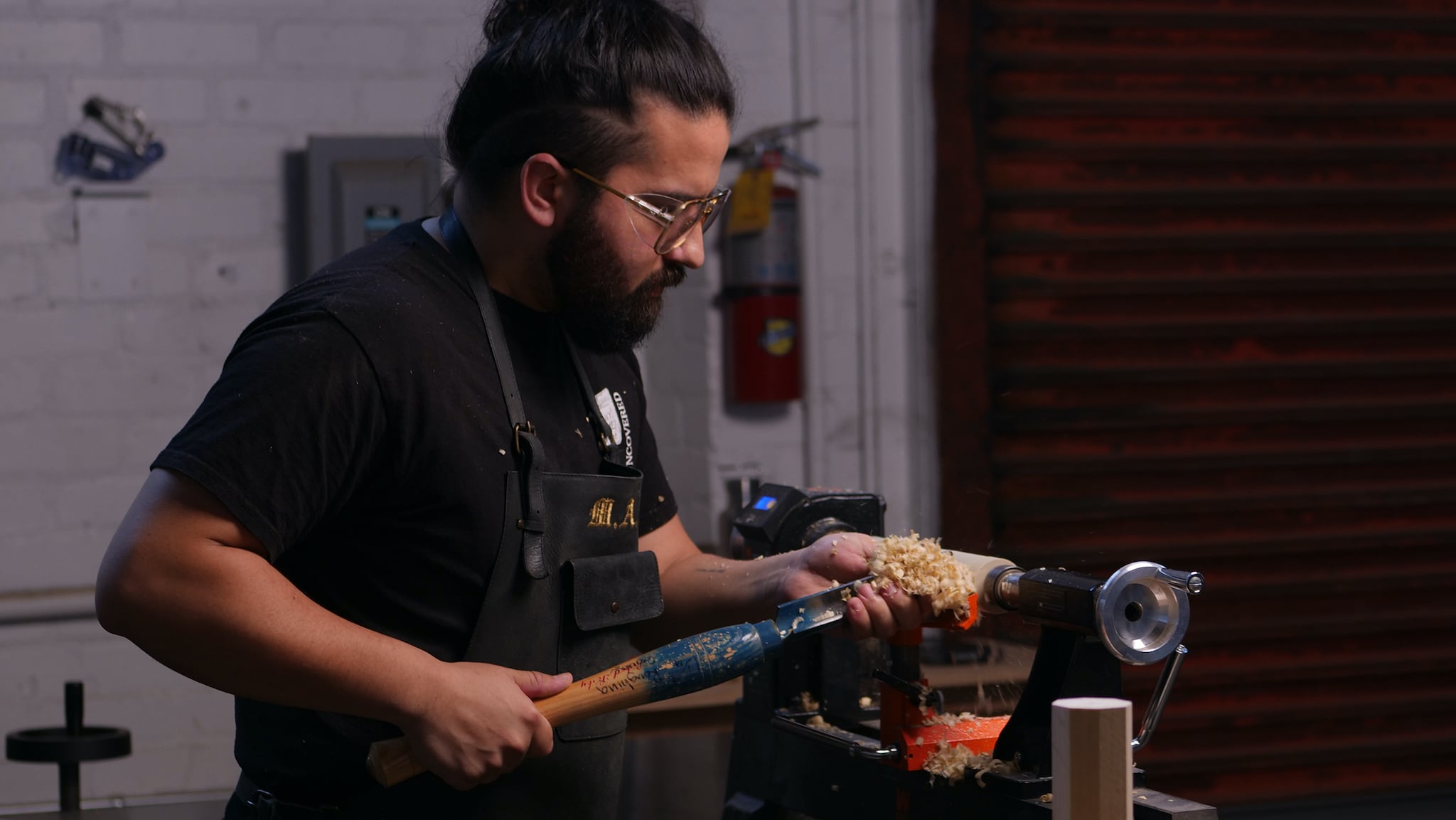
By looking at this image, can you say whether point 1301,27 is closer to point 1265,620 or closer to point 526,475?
point 1265,620

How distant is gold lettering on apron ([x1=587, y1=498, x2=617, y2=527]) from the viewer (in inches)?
59.4

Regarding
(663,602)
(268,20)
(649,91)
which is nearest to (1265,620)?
(663,602)

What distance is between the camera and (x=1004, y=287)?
3143mm

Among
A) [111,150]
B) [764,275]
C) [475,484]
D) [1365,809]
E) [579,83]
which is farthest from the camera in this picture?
[1365,809]

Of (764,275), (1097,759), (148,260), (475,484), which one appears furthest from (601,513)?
(148,260)

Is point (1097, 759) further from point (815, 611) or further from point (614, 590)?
point (614, 590)

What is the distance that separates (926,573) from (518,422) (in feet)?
1.59

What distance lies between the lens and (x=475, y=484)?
1.37m

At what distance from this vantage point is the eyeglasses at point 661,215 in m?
1.48

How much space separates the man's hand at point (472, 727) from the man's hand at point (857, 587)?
1.22ft

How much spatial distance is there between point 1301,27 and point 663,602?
2.51 meters

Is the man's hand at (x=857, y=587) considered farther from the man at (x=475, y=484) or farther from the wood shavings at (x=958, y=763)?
the wood shavings at (x=958, y=763)

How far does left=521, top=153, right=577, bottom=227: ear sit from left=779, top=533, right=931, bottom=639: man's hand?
19.8 inches

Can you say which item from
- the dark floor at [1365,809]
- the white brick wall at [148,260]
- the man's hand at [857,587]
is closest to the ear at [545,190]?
the man's hand at [857,587]
